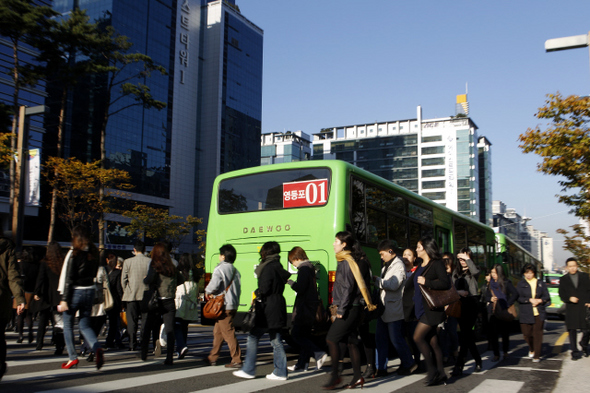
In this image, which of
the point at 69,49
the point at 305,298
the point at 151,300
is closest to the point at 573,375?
the point at 305,298

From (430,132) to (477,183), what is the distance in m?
14.5

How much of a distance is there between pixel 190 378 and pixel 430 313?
9.98 ft

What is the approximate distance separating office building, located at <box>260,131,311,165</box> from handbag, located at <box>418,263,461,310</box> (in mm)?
105327

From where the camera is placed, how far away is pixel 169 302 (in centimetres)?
763

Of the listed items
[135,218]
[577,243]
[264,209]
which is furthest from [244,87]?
[264,209]

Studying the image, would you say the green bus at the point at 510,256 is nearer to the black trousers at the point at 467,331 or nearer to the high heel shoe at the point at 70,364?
the black trousers at the point at 467,331

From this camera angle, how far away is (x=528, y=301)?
9.17 metres

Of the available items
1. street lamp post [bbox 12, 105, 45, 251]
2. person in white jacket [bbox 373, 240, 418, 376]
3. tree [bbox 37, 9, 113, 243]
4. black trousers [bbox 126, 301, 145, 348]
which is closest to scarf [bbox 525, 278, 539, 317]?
person in white jacket [bbox 373, 240, 418, 376]

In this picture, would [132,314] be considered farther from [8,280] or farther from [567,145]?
[567,145]

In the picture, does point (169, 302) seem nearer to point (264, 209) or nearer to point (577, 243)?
point (264, 209)

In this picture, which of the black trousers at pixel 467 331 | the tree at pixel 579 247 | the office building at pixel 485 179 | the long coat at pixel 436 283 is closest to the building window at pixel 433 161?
the office building at pixel 485 179

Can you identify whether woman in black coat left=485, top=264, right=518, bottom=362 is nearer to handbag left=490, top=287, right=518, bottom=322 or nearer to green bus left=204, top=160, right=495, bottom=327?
handbag left=490, top=287, right=518, bottom=322

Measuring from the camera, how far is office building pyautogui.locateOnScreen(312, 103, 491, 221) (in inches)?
4230

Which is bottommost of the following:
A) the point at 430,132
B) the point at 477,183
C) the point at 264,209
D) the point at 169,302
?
the point at 169,302
